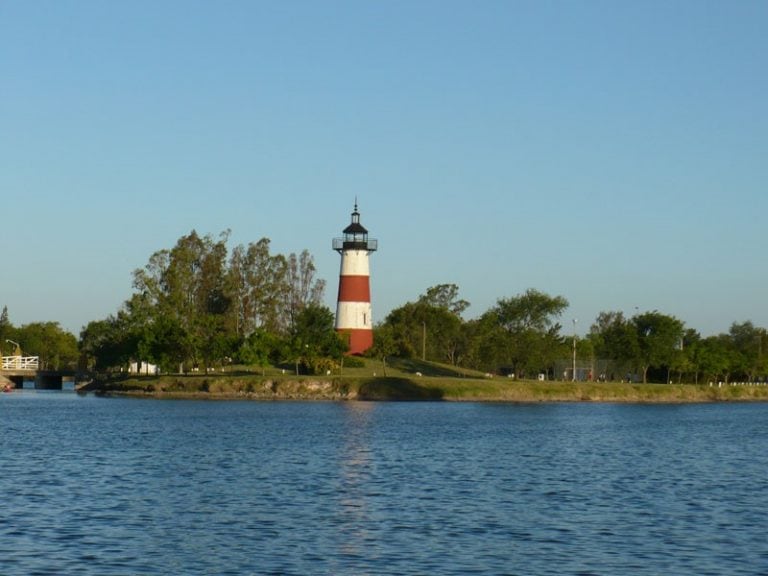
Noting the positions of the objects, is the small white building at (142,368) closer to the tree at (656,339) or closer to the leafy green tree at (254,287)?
the leafy green tree at (254,287)

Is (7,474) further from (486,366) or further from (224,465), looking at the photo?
(486,366)

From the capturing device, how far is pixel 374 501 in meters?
45.2

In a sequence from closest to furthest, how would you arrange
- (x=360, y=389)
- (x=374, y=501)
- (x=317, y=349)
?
Answer: (x=374, y=501), (x=360, y=389), (x=317, y=349)

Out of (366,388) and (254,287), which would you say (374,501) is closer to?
(366,388)

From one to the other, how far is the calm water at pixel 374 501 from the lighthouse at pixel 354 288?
6146 cm

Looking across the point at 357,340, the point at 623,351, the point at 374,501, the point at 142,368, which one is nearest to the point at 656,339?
the point at 623,351

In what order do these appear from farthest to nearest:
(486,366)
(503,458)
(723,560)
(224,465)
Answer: (486,366), (503,458), (224,465), (723,560)

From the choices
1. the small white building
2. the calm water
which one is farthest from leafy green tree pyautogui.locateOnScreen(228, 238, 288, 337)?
the calm water

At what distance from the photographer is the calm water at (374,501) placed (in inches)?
1297

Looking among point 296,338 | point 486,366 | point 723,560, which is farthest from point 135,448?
point 486,366

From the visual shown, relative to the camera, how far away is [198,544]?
35219 mm

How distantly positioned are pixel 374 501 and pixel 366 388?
96.5 m

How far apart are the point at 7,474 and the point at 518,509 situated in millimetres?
23015

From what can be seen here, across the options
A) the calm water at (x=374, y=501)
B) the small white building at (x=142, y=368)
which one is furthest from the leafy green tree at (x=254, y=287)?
the calm water at (x=374, y=501)
